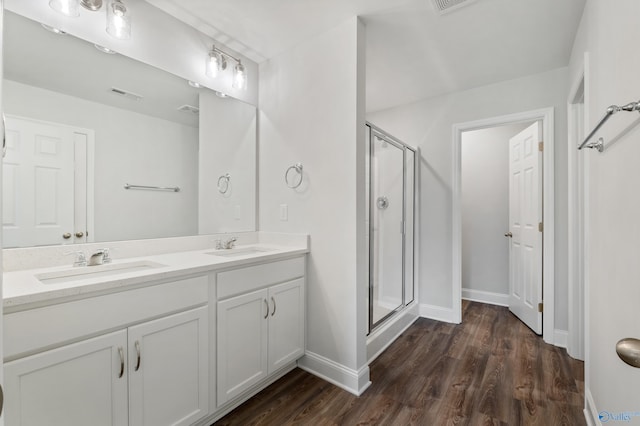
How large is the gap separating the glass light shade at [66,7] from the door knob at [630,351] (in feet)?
8.32

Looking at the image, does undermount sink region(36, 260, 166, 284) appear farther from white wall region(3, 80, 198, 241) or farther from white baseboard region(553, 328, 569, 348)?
white baseboard region(553, 328, 569, 348)

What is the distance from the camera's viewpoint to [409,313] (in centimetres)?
310

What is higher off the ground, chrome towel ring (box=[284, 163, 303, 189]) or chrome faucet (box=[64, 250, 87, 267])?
chrome towel ring (box=[284, 163, 303, 189])

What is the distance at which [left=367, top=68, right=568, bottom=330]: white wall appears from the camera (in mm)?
Result: 2691

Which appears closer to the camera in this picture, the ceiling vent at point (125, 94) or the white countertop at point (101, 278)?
the white countertop at point (101, 278)

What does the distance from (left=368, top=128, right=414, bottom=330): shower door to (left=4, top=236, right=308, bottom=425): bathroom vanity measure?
87cm

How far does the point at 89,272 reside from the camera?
1579mm

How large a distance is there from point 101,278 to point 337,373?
5.04ft

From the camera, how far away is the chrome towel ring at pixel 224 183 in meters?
2.41

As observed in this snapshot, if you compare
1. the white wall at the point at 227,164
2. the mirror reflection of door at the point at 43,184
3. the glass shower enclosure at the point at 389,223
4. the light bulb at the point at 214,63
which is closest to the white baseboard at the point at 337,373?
the glass shower enclosure at the point at 389,223

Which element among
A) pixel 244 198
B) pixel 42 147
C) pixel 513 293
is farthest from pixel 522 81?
pixel 42 147

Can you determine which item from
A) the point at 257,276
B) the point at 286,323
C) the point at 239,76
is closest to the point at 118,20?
the point at 239,76

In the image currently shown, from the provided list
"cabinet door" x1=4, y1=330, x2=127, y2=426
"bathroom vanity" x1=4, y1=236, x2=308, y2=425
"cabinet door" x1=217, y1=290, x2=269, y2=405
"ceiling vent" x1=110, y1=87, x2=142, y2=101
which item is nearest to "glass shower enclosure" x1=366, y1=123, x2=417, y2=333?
"bathroom vanity" x1=4, y1=236, x2=308, y2=425

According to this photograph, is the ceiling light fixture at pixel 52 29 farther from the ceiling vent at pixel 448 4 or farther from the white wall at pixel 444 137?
the white wall at pixel 444 137
